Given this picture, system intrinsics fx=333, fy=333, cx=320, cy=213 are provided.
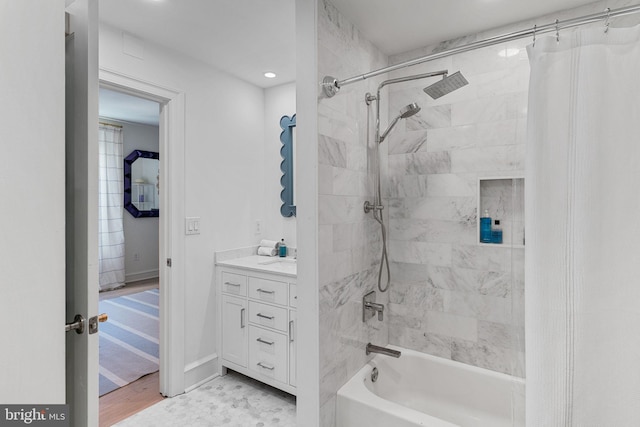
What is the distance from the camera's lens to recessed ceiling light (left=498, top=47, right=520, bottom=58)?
190cm

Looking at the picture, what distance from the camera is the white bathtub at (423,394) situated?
1.68 meters

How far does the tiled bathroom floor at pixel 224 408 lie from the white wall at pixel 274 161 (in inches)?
48.5

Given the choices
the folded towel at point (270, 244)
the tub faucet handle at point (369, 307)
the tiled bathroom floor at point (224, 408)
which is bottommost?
the tiled bathroom floor at point (224, 408)

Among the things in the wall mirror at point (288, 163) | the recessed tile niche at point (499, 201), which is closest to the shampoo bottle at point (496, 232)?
the recessed tile niche at point (499, 201)

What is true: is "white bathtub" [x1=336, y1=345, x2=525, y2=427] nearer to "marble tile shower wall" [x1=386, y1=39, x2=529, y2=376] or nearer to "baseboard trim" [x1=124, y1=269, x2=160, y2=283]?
"marble tile shower wall" [x1=386, y1=39, x2=529, y2=376]

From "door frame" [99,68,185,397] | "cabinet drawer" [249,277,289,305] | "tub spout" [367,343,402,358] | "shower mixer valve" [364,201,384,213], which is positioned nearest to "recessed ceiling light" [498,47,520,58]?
"shower mixer valve" [364,201,384,213]

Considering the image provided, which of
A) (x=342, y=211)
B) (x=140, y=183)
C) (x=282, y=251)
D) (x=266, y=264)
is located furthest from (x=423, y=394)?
(x=140, y=183)

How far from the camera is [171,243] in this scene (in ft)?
8.13

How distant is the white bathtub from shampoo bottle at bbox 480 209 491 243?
0.78 meters

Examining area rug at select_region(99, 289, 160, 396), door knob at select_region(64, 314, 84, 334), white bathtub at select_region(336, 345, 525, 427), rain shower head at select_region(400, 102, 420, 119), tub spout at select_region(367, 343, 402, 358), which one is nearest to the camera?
door knob at select_region(64, 314, 84, 334)

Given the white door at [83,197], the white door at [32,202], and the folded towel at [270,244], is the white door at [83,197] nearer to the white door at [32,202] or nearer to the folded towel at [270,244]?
the white door at [32,202]

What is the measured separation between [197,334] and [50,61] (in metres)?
2.23

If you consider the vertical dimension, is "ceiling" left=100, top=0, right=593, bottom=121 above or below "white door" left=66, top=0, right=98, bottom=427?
above

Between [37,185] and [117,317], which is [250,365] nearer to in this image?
[37,185]
